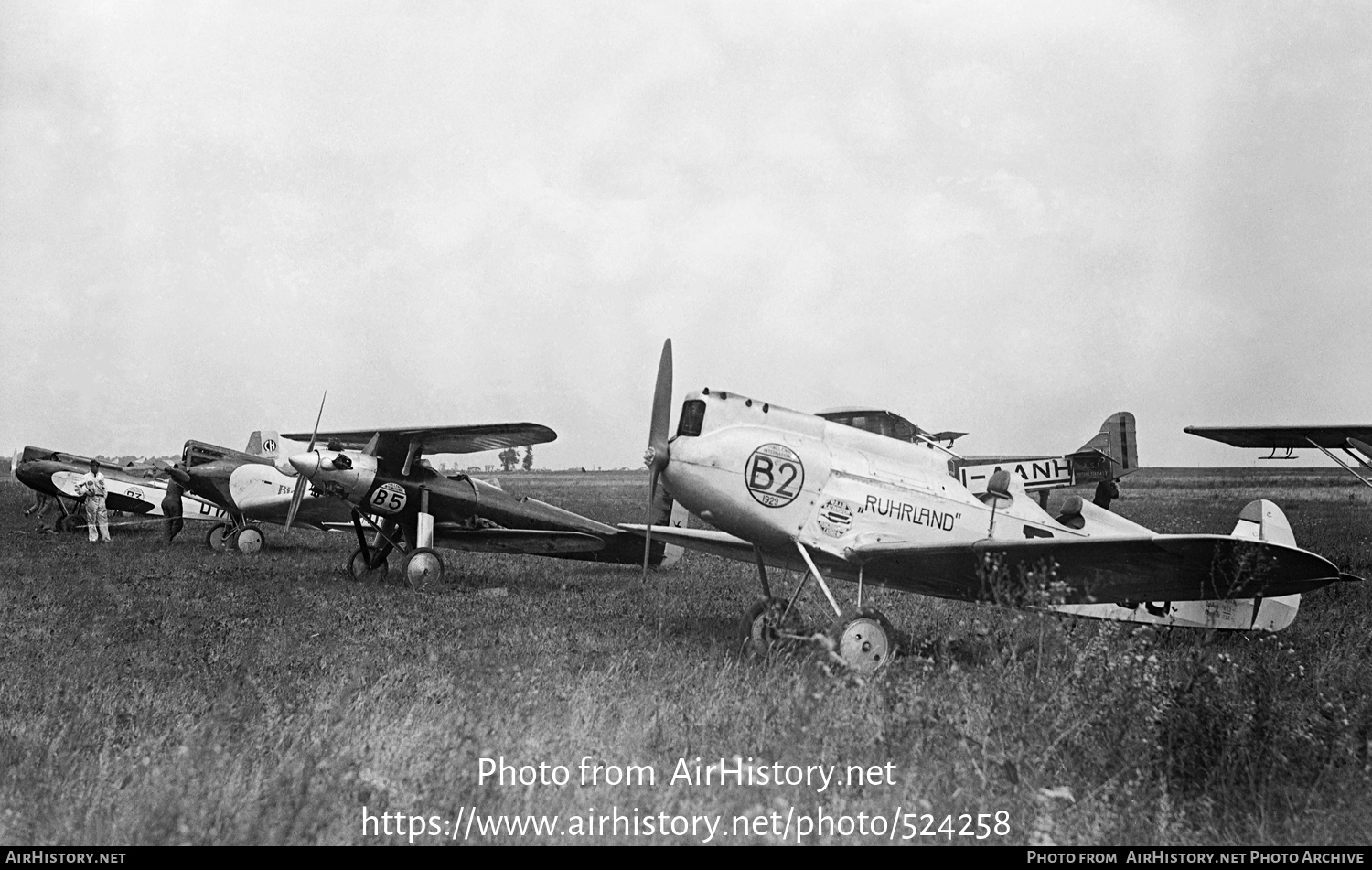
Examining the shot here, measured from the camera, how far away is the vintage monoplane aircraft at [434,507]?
1263 centimetres

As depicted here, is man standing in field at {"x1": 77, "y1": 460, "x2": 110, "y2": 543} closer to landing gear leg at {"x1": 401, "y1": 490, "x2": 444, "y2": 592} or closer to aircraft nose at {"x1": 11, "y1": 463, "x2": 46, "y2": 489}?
aircraft nose at {"x1": 11, "y1": 463, "x2": 46, "y2": 489}

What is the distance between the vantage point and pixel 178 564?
1467 centimetres

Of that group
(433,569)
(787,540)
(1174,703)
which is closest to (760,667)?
(787,540)

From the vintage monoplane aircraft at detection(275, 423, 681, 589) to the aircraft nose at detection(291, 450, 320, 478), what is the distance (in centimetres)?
1

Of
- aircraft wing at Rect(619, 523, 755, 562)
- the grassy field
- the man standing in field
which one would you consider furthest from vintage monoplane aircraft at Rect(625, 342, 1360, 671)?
the man standing in field

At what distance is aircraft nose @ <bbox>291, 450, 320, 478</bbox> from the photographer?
12.4 m

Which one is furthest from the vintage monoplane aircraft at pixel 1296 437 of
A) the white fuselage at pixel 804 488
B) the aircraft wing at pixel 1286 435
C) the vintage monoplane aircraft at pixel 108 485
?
the vintage monoplane aircraft at pixel 108 485

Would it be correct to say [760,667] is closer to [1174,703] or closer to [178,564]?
[1174,703]

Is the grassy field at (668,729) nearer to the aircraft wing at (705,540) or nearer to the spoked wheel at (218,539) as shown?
the aircraft wing at (705,540)

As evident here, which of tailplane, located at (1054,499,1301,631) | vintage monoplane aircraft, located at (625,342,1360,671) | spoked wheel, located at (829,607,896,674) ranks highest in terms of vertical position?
vintage monoplane aircraft, located at (625,342,1360,671)

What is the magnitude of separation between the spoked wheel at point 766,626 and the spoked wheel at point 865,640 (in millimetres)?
800

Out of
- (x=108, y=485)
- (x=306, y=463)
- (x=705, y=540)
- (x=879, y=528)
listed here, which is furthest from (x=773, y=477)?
(x=108, y=485)

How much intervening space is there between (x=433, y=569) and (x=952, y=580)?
26.5ft
